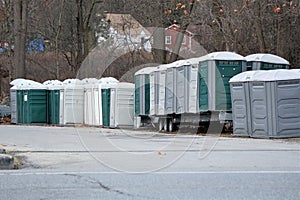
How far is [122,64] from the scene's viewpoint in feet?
124

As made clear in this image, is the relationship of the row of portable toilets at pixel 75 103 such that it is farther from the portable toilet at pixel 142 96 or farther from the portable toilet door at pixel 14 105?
the portable toilet at pixel 142 96

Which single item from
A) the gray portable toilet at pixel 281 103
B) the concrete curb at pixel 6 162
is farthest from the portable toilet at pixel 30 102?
the concrete curb at pixel 6 162

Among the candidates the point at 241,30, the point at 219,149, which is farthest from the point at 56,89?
the point at 219,149

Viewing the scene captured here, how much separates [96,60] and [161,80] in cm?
1551

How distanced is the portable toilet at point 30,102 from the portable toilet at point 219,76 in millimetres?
12623

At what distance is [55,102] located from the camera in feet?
104

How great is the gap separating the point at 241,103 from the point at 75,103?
12389mm

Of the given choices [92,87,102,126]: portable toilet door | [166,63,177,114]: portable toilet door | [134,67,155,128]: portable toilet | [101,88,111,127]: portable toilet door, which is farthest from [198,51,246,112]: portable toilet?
[92,87,102,126]: portable toilet door

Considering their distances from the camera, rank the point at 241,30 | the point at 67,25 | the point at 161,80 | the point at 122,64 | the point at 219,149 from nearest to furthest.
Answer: the point at 219,149
the point at 161,80
the point at 241,30
the point at 122,64
the point at 67,25

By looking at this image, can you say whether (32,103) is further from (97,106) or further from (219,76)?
(219,76)

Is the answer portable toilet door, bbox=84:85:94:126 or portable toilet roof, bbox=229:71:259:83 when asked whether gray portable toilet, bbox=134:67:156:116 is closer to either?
portable toilet door, bbox=84:85:94:126

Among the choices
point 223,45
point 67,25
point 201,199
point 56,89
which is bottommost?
point 201,199

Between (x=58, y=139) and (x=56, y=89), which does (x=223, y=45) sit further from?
(x=58, y=139)

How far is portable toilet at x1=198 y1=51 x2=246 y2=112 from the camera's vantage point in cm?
2169
